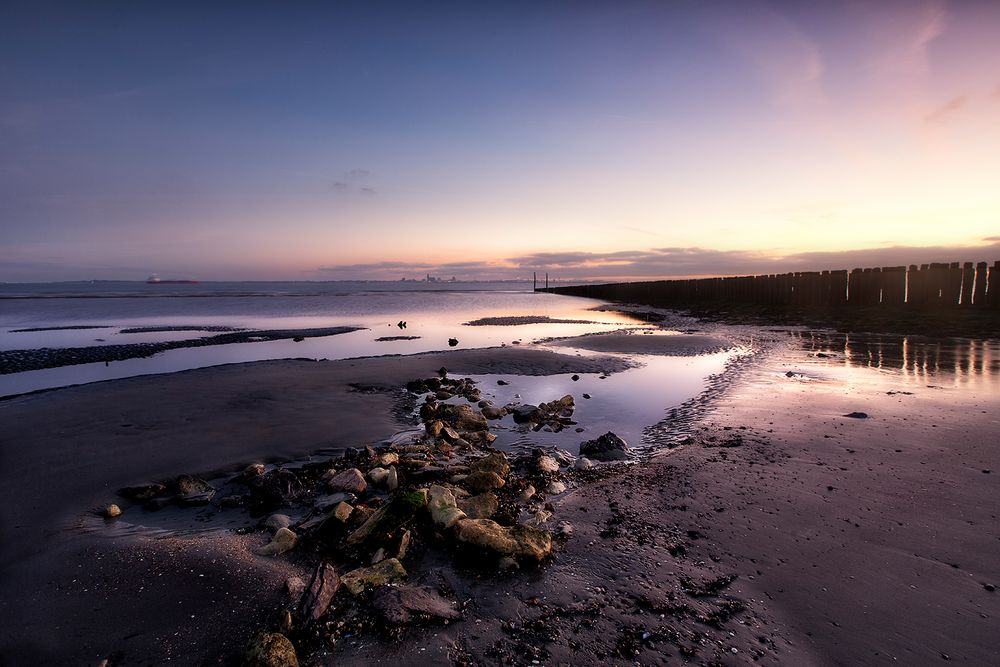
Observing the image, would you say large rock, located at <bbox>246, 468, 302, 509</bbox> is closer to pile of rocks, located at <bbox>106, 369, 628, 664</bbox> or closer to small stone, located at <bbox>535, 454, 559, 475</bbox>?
pile of rocks, located at <bbox>106, 369, 628, 664</bbox>

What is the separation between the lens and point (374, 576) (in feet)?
10.8

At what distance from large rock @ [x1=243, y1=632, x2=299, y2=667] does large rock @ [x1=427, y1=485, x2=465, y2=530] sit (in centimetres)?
155

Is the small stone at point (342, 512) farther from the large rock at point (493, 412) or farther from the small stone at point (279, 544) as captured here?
the large rock at point (493, 412)

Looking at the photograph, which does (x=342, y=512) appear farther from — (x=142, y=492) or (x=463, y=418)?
(x=463, y=418)

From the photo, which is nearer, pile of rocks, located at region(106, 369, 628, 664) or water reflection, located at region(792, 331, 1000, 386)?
pile of rocks, located at region(106, 369, 628, 664)

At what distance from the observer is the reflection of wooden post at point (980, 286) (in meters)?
21.3

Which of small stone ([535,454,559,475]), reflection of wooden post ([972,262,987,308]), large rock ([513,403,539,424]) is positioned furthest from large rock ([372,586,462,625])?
reflection of wooden post ([972,262,987,308])

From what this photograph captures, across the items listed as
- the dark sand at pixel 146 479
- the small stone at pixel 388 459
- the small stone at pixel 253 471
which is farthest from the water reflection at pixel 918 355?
the small stone at pixel 253 471

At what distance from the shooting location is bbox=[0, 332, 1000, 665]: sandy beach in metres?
2.72

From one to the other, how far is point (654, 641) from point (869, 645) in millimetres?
1261

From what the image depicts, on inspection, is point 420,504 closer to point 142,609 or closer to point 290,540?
point 290,540

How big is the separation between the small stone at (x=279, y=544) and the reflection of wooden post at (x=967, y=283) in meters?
30.5

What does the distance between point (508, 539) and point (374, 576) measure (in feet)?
3.41

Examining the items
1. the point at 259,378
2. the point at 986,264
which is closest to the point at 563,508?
the point at 259,378
